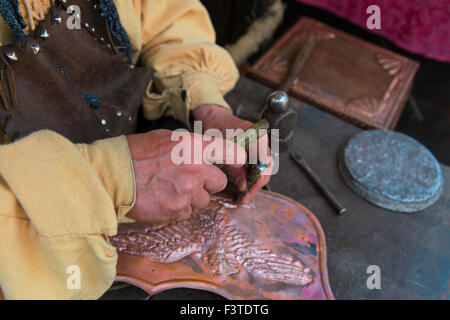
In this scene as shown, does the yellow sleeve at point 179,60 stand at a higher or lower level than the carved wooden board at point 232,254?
higher

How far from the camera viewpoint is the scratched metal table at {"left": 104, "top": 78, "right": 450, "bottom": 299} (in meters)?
0.87

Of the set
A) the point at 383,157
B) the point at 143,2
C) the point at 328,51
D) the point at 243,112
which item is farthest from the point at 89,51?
the point at 328,51

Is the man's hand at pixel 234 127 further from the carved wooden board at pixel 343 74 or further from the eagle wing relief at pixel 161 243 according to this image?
the carved wooden board at pixel 343 74

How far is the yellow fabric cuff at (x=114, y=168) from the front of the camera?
671 millimetres

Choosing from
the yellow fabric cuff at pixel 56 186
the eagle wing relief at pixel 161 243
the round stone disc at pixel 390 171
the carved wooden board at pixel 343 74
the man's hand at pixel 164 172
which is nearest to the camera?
the yellow fabric cuff at pixel 56 186

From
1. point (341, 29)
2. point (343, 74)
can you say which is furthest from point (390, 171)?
point (341, 29)

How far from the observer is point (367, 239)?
0.95 meters

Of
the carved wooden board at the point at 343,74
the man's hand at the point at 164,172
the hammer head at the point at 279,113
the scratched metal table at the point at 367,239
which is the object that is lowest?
the scratched metal table at the point at 367,239

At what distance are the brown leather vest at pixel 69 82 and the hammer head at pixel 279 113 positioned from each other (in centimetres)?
39

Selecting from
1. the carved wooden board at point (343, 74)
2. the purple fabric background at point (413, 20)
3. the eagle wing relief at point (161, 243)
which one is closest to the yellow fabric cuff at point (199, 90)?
the eagle wing relief at point (161, 243)

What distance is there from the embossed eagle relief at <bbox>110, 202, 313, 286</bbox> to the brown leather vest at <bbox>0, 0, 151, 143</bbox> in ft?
0.92

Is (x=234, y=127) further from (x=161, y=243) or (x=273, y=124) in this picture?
(x=161, y=243)

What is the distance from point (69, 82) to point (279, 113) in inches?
18.3

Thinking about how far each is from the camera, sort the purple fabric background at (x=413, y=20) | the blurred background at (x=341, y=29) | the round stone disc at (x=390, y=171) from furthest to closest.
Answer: the blurred background at (x=341, y=29)
the purple fabric background at (x=413, y=20)
the round stone disc at (x=390, y=171)
